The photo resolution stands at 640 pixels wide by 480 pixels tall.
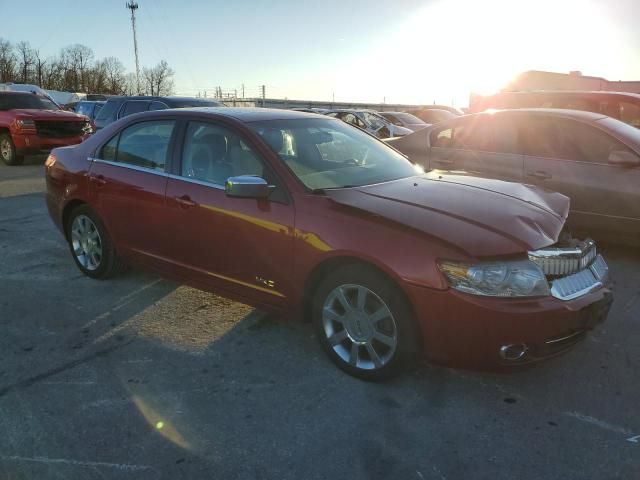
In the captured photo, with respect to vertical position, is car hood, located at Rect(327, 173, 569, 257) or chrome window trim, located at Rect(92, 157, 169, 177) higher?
chrome window trim, located at Rect(92, 157, 169, 177)

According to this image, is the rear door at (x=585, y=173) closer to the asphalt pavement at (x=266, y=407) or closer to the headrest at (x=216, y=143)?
the asphalt pavement at (x=266, y=407)

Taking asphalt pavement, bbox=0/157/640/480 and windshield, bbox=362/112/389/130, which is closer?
asphalt pavement, bbox=0/157/640/480

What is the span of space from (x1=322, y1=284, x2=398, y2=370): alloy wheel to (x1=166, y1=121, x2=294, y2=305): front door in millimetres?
354

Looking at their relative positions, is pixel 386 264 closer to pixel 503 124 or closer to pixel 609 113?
pixel 503 124

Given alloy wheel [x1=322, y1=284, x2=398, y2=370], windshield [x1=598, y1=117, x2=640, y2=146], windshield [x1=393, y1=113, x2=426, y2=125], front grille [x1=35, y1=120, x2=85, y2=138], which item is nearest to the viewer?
alloy wheel [x1=322, y1=284, x2=398, y2=370]

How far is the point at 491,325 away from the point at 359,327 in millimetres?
762

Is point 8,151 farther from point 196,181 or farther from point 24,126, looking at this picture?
point 196,181

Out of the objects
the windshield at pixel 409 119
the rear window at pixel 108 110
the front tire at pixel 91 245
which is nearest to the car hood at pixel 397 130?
the windshield at pixel 409 119

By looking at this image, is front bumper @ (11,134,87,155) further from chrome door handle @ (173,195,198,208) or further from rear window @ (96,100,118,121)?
chrome door handle @ (173,195,198,208)

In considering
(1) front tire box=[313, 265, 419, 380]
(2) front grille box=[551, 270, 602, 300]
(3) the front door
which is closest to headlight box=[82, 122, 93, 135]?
(3) the front door

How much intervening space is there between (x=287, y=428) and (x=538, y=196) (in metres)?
2.26

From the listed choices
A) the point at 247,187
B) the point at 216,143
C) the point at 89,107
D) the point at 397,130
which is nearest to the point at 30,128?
the point at 89,107

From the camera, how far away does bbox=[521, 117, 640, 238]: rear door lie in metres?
5.21

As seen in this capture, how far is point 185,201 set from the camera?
379cm
